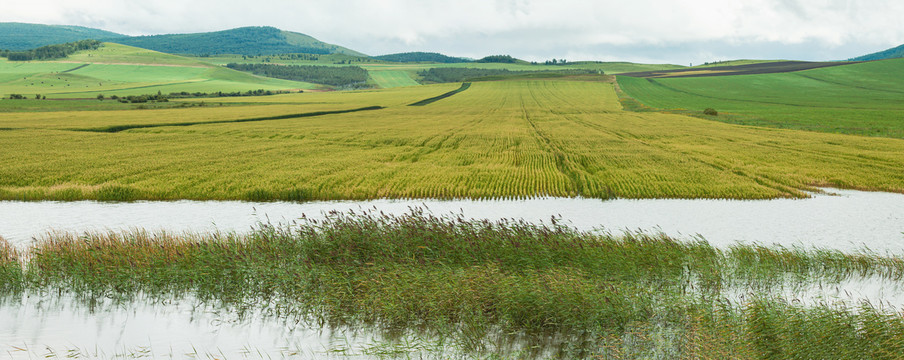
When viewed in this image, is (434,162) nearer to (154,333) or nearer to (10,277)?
(10,277)

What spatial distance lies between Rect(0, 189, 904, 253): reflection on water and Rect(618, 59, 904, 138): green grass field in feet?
124

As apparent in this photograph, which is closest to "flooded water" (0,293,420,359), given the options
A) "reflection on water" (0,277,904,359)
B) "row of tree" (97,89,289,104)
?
"reflection on water" (0,277,904,359)

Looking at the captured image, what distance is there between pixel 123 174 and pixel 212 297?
2137cm

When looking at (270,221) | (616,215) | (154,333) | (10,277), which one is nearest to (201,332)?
(154,333)

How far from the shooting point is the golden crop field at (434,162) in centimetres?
2481

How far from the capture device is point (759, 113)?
78.1 meters

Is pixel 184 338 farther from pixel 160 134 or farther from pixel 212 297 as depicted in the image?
pixel 160 134

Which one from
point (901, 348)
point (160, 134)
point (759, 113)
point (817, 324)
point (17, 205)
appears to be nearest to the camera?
point (901, 348)

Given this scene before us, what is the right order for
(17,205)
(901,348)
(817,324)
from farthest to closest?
(17,205) → (817,324) → (901,348)

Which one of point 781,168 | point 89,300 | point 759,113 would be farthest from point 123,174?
point 759,113

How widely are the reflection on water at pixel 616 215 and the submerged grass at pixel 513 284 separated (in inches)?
→ 154

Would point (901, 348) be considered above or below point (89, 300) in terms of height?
above

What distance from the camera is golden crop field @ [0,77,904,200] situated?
81.4ft

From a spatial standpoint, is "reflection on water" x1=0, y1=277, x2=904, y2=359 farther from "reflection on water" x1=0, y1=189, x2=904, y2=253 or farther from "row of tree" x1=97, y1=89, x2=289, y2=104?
"row of tree" x1=97, y1=89, x2=289, y2=104
